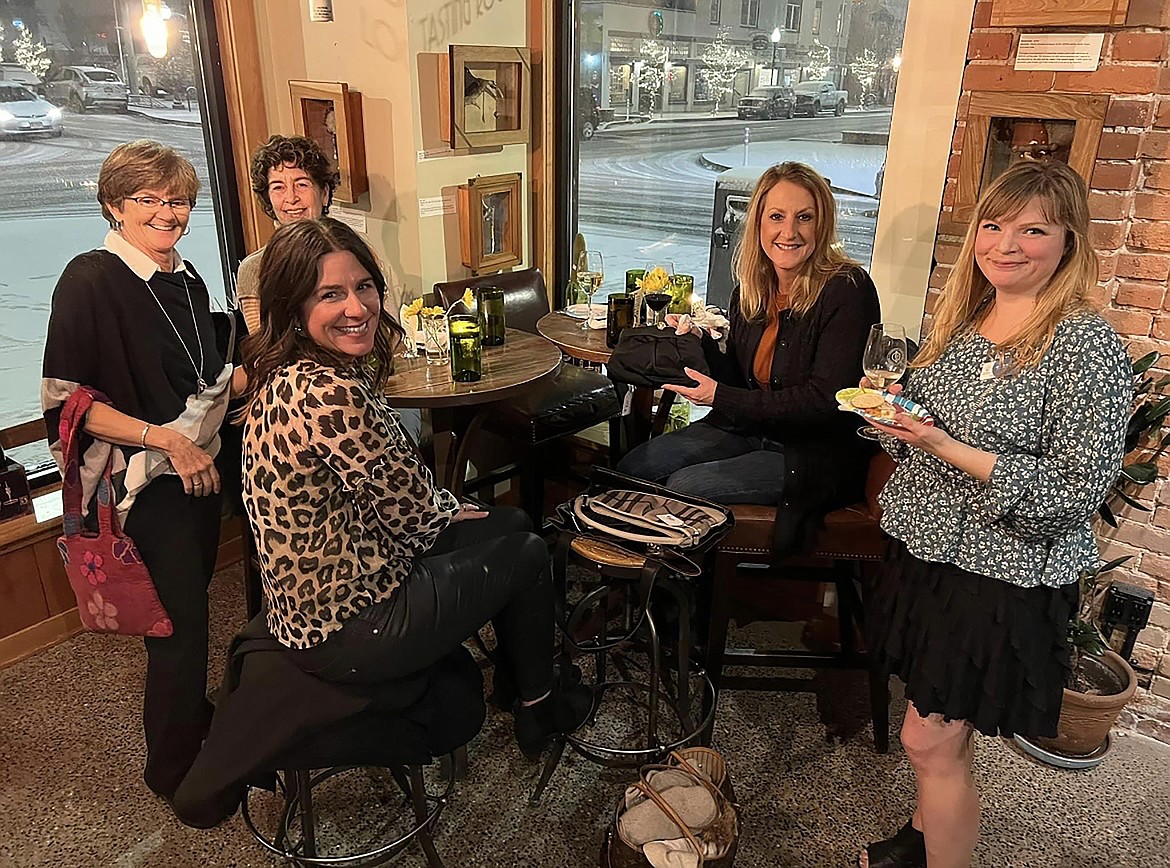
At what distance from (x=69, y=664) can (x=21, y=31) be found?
1.98m

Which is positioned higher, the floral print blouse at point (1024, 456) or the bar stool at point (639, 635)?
the floral print blouse at point (1024, 456)

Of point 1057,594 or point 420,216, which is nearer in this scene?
point 1057,594

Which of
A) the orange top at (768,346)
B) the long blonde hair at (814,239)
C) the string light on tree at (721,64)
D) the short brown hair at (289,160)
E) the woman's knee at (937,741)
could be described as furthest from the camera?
the string light on tree at (721,64)

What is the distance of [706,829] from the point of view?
1702 millimetres

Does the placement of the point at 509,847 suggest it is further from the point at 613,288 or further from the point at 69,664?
the point at 613,288

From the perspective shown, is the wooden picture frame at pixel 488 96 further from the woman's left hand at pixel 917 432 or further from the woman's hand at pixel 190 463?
the woman's left hand at pixel 917 432

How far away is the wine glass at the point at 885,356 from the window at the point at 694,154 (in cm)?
121

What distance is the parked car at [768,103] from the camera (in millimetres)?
3115

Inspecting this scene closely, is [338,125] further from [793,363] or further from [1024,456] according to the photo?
[1024,456]

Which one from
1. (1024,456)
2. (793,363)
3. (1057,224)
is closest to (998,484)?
(1024,456)

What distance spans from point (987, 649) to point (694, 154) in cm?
241

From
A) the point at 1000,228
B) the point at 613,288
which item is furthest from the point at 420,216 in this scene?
the point at 1000,228

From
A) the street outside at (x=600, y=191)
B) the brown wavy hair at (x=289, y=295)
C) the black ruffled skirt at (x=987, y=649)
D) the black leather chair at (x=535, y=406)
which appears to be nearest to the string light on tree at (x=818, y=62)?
the street outside at (x=600, y=191)

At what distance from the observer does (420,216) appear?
3146 mm
